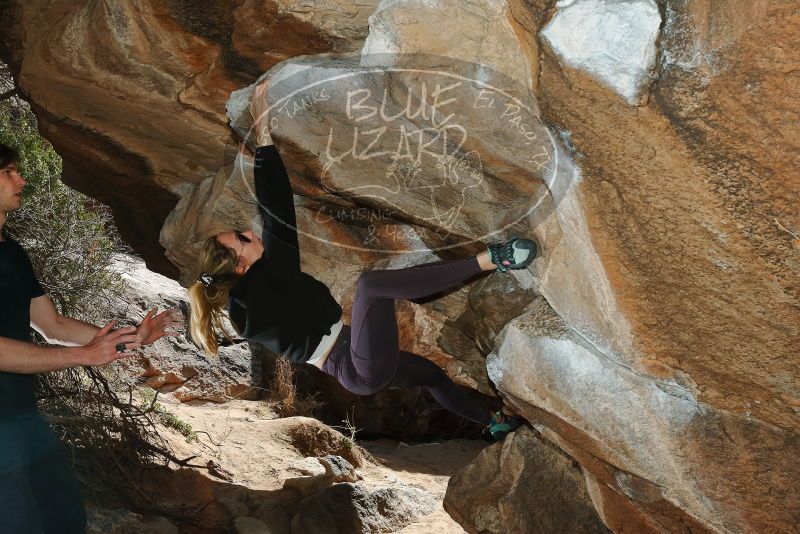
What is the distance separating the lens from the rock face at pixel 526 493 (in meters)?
4.23

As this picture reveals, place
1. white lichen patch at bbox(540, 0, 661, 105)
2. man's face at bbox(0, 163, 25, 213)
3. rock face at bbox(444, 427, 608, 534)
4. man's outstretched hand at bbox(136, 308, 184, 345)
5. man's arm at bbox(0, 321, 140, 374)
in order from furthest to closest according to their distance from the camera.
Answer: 1. rock face at bbox(444, 427, 608, 534)
2. man's outstretched hand at bbox(136, 308, 184, 345)
3. man's face at bbox(0, 163, 25, 213)
4. man's arm at bbox(0, 321, 140, 374)
5. white lichen patch at bbox(540, 0, 661, 105)

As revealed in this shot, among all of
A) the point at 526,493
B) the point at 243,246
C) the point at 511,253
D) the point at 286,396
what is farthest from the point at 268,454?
the point at 511,253

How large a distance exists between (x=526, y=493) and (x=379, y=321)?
5.63 ft

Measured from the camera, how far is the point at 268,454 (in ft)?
20.2

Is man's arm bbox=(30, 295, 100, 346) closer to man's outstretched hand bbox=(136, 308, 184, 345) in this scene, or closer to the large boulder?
man's outstretched hand bbox=(136, 308, 184, 345)

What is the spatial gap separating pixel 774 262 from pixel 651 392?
0.96 m

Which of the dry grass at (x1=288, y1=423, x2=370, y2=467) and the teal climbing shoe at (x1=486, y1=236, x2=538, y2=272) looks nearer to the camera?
the teal climbing shoe at (x1=486, y1=236, x2=538, y2=272)

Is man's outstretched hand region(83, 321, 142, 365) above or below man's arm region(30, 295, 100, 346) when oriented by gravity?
above

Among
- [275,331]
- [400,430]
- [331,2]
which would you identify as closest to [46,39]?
[331,2]

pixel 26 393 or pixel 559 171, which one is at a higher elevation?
pixel 559 171

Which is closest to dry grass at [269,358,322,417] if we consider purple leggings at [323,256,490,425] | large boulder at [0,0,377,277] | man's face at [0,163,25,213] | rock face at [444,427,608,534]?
large boulder at [0,0,377,277]

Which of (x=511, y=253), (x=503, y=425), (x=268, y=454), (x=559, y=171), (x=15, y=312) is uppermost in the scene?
(x=559, y=171)

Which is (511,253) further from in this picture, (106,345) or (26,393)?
(26,393)

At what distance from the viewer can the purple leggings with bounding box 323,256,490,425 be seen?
3.08 m
